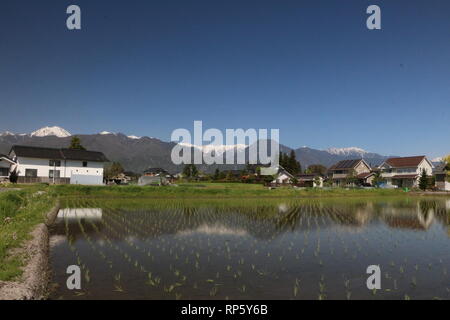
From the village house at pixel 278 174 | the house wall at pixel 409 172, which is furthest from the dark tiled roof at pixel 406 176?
the village house at pixel 278 174

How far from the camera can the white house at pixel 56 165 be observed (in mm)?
42094

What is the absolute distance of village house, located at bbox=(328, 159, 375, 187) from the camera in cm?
6850

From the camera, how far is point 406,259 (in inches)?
425

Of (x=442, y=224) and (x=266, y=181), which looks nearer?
(x=442, y=224)

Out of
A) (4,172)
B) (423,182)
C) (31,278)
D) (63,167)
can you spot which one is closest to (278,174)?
(423,182)

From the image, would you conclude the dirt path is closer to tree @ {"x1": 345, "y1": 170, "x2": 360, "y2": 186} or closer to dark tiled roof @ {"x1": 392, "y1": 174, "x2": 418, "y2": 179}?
tree @ {"x1": 345, "y1": 170, "x2": 360, "y2": 186}

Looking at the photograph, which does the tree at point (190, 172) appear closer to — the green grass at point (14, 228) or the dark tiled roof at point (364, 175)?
the dark tiled roof at point (364, 175)

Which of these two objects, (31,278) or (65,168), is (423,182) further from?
(31,278)

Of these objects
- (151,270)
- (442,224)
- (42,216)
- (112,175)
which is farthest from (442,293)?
(112,175)

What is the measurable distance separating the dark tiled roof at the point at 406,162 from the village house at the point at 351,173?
4.86 metres

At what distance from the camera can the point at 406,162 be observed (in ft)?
221

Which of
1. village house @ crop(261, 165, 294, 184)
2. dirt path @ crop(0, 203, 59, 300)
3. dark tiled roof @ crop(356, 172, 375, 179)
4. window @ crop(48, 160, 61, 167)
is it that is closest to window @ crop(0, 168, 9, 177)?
window @ crop(48, 160, 61, 167)
